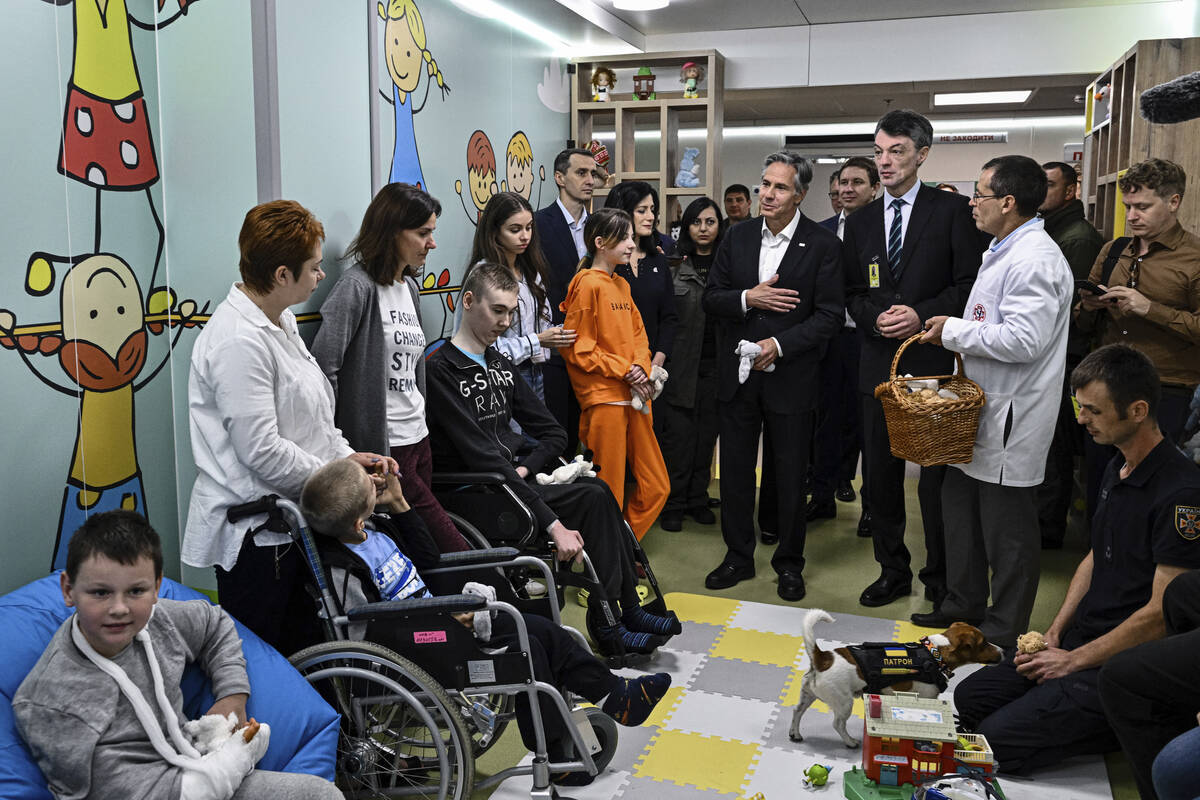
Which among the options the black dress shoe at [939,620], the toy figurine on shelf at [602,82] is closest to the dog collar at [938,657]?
the black dress shoe at [939,620]

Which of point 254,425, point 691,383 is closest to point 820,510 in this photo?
point 691,383

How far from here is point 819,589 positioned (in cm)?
408

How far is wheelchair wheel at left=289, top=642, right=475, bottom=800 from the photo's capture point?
86.0 inches

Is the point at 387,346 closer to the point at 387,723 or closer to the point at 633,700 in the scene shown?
the point at 387,723

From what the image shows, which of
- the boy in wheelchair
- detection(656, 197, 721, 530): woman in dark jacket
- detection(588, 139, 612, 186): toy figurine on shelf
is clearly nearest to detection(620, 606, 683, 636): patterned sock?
the boy in wheelchair

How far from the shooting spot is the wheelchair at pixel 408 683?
220 cm

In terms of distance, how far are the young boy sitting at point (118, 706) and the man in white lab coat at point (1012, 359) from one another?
2501mm

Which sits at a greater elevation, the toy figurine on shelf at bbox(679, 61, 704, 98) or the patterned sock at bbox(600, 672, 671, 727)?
the toy figurine on shelf at bbox(679, 61, 704, 98)

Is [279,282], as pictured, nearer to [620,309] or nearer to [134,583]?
[134,583]

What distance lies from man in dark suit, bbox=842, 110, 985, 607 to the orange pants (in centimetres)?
88

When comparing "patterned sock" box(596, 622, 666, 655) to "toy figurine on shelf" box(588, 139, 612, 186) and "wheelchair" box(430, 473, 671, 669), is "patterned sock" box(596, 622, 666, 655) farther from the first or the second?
"toy figurine on shelf" box(588, 139, 612, 186)

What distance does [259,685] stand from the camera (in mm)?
2098

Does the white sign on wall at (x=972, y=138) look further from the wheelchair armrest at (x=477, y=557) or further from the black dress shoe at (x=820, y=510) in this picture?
the wheelchair armrest at (x=477, y=557)

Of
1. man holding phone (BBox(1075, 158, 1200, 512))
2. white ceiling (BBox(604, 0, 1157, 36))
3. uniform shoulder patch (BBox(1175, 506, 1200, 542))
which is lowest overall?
uniform shoulder patch (BBox(1175, 506, 1200, 542))
